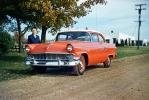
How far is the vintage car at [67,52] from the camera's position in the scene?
Answer: 13.7m

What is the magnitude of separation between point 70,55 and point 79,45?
2.36 ft

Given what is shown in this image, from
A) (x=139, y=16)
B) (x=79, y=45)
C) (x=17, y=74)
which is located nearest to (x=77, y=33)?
(x=79, y=45)

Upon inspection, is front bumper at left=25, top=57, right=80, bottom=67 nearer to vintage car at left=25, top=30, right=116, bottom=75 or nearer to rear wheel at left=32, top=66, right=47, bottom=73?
vintage car at left=25, top=30, right=116, bottom=75

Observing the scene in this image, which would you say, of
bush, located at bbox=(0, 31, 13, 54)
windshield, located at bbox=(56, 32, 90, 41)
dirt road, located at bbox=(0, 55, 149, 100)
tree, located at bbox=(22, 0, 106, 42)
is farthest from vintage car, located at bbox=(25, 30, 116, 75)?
bush, located at bbox=(0, 31, 13, 54)

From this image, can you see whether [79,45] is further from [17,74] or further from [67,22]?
[67,22]

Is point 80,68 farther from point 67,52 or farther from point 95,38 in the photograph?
point 95,38

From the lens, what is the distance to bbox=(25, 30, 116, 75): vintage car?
1370cm

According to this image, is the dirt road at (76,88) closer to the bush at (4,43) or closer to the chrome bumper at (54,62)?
the chrome bumper at (54,62)

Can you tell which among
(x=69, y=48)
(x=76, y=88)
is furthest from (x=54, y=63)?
(x=76, y=88)

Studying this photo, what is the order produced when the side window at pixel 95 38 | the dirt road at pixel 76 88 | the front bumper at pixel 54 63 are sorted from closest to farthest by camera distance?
the dirt road at pixel 76 88
the front bumper at pixel 54 63
the side window at pixel 95 38

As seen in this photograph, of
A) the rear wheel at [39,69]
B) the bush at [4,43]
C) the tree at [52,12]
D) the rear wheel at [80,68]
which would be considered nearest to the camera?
the rear wheel at [80,68]

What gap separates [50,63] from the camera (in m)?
13.8

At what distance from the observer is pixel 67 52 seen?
1367 cm

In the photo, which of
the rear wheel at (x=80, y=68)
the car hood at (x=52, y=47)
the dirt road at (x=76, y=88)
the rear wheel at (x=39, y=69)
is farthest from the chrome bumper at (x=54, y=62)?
the rear wheel at (x=39, y=69)
